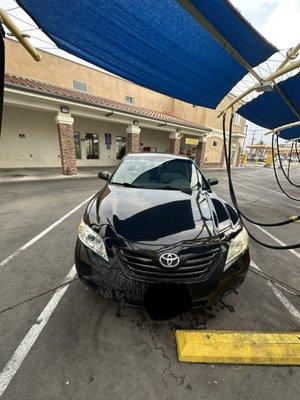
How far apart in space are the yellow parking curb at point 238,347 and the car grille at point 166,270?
2.08ft

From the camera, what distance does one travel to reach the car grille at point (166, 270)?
5.86 ft

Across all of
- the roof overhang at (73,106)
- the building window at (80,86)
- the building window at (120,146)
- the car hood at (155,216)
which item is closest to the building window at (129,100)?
the building window at (80,86)

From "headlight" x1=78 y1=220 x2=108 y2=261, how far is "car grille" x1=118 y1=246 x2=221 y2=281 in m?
0.19

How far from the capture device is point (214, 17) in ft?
6.66

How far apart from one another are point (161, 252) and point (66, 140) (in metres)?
10.1

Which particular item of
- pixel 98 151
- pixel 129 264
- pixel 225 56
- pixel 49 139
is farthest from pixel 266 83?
pixel 98 151

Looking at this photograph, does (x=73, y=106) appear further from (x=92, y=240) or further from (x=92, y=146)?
(x=92, y=240)

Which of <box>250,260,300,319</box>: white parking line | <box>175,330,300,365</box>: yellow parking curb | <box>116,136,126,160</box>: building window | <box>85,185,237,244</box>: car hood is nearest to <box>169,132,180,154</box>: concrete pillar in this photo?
<box>116,136,126,160</box>: building window

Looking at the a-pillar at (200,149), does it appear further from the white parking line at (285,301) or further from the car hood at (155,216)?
the car hood at (155,216)

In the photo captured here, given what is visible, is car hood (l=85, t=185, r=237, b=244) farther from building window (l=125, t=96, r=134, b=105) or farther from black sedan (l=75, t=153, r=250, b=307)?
building window (l=125, t=96, r=134, b=105)

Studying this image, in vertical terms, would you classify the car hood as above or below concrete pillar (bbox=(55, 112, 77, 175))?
below

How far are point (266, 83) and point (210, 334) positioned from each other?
10.2 ft

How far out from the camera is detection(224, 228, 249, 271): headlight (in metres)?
1.97

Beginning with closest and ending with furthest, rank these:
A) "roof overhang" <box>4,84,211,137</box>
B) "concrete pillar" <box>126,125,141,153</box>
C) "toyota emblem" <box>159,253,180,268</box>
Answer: "toyota emblem" <box>159,253,180,268</box>
"roof overhang" <box>4,84,211,137</box>
"concrete pillar" <box>126,125,141,153</box>
